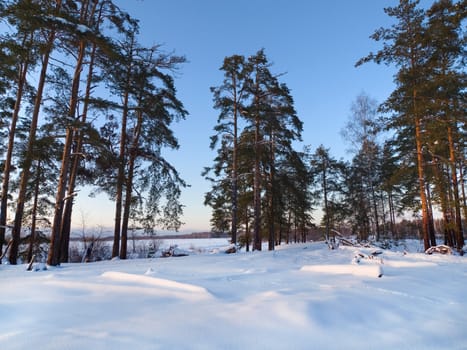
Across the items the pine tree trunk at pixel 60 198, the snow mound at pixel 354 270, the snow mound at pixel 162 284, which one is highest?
the pine tree trunk at pixel 60 198

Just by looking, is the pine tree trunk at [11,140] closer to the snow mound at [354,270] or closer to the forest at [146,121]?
the forest at [146,121]

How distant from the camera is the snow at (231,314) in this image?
1.95m

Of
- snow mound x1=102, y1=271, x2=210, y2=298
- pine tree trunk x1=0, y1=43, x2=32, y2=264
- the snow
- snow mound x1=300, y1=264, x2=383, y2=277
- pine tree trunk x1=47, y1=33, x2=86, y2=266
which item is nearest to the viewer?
the snow

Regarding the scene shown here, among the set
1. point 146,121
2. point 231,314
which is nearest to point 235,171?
point 146,121

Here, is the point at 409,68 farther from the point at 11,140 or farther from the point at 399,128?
the point at 11,140

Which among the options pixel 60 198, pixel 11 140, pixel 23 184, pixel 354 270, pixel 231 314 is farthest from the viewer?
pixel 11 140

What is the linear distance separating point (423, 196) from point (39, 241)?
53.5ft

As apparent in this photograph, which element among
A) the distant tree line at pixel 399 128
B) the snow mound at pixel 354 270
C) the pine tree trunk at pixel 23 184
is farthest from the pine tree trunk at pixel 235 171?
the pine tree trunk at pixel 23 184

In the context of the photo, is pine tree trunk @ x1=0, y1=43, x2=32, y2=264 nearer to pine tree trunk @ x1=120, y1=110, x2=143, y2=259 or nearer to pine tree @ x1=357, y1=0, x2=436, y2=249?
pine tree trunk @ x1=120, y1=110, x2=143, y2=259

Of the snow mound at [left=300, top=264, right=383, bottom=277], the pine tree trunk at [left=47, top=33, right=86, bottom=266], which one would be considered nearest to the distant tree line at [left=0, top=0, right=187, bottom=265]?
the pine tree trunk at [left=47, top=33, right=86, bottom=266]

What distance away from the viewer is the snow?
1950mm

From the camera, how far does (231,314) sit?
246 cm

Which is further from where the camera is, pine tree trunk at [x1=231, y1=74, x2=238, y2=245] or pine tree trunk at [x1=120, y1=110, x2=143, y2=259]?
pine tree trunk at [x1=231, y1=74, x2=238, y2=245]

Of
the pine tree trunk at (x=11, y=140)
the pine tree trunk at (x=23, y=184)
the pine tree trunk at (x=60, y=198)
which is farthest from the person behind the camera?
the pine tree trunk at (x=11, y=140)
